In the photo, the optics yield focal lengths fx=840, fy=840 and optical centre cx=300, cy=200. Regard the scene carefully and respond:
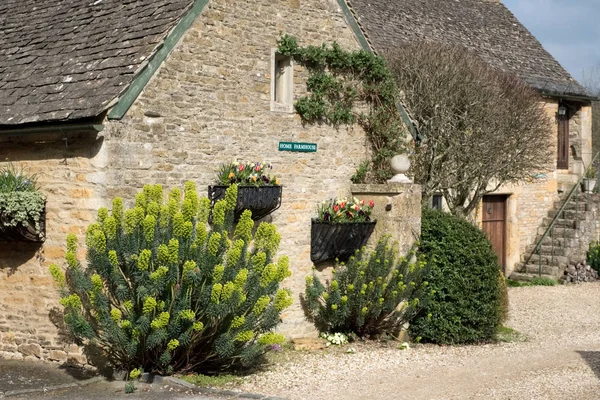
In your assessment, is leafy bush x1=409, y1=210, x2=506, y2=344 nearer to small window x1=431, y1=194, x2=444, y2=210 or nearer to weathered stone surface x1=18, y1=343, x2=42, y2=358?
weathered stone surface x1=18, y1=343, x2=42, y2=358

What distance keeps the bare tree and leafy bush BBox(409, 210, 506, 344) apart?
3.00 metres

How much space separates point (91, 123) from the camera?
9344mm

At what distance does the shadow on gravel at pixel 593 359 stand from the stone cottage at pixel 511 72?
7240 millimetres

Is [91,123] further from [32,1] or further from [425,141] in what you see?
[425,141]

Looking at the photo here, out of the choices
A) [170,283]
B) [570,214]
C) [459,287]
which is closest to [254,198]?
[170,283]

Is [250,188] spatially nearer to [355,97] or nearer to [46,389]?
[355,97]

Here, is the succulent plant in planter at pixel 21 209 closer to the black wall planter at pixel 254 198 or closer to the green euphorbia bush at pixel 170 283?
the green euphorbia bush at pixel 170 283

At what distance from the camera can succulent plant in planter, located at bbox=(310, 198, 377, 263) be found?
1177 centimetres

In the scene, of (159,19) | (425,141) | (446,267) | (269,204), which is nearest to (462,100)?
(425,141)

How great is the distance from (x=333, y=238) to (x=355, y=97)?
7.32ft

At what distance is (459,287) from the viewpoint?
11.8 m

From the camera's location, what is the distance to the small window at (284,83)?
38.1 feet

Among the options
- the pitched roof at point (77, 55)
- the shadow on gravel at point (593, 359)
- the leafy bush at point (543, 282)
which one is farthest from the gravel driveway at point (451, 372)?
the leafy bush at point (543, 282)

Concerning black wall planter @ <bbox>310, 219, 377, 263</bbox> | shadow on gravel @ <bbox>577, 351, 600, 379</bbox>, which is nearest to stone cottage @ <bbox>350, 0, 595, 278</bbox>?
black wall planter @ <bbox>310, 219, 377, 263</bbox>
